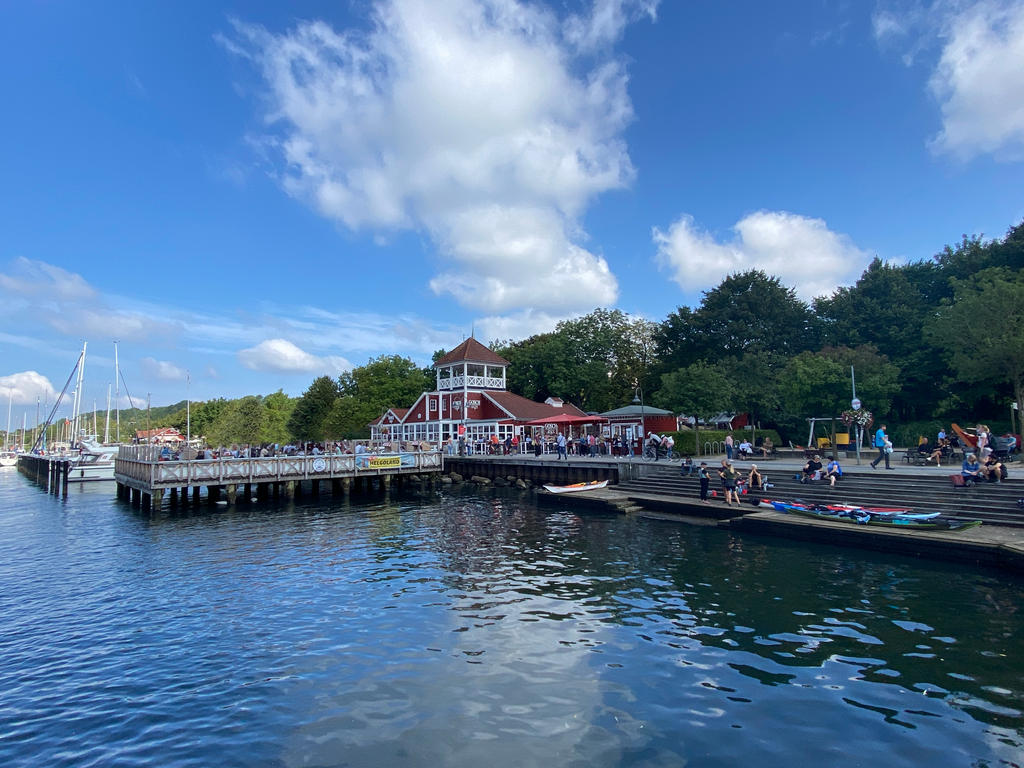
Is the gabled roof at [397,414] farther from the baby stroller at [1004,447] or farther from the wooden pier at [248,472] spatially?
the baby stroller at [1004,447]

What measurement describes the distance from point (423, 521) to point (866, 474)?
18174mm

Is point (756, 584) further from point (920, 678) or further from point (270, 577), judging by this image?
point (270, 577)

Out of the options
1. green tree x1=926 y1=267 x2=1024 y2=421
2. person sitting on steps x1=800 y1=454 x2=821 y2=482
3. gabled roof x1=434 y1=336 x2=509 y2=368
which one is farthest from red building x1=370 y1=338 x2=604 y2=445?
green tree x1=926 y1=267 x2=1024 y2=421

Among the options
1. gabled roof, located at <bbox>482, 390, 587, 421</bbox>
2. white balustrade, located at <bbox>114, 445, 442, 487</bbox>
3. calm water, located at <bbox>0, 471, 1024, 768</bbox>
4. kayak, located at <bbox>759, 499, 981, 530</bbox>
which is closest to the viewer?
calm water, located at <bbox>0, 471, 1024, 768</bbox>

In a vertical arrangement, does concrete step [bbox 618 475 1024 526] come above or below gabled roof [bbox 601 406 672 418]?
below

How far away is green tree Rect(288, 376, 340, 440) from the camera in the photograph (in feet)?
243

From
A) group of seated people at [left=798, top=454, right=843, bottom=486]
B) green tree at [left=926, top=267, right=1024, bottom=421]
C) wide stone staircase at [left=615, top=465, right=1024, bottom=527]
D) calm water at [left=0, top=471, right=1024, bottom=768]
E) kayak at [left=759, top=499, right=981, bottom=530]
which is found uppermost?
green tree at [left=926, top=267, right=1024, bottom=421]

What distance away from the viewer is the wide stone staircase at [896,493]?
17.1 m

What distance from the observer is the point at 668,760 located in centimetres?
666

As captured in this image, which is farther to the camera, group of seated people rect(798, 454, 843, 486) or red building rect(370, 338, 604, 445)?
red building rect(370, 338, 604, 445)

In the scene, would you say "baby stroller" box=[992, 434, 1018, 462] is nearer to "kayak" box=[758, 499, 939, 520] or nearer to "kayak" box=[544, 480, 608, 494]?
"kayak" box=[758, 499, 939, 520]

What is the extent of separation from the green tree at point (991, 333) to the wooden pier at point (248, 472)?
34.0 metres

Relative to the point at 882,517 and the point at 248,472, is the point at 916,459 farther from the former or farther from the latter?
the point at 248,472

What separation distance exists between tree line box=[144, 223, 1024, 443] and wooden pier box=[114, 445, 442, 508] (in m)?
19.5
